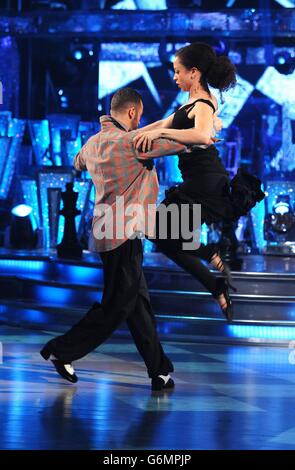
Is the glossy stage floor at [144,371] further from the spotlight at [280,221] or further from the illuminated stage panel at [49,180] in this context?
the illuminated stage panel at [49,180]

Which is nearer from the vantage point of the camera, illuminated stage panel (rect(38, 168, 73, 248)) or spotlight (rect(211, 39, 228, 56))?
illuminated stage panel (rect(38, 168, 73, 248))

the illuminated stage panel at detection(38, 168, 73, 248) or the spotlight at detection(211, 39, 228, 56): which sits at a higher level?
the spotlight at detection(211, 39, 228, 56)

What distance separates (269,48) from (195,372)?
7596 mm

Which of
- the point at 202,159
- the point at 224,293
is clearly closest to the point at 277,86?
the point at 202,159

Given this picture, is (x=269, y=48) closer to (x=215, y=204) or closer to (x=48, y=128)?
(x=48, y=128)

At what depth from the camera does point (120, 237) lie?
16.9 ft

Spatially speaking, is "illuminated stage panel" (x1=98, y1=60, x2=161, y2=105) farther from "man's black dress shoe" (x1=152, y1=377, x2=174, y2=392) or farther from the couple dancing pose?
"man's black dress shoe" (x1=152, y1=377, x2=174, y2=392)

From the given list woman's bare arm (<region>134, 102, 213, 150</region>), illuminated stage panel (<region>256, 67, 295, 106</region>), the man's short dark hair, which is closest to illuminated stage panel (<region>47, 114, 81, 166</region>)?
illuminated stage panel (<region>256, 67, 295, 106</region>)

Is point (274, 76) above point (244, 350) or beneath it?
above

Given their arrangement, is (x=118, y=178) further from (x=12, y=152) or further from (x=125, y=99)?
(x=12, y=152)

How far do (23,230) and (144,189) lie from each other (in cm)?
616

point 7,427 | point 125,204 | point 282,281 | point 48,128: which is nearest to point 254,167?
point 48,128

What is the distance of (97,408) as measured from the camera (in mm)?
4812

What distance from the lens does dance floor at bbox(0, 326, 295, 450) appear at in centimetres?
416
